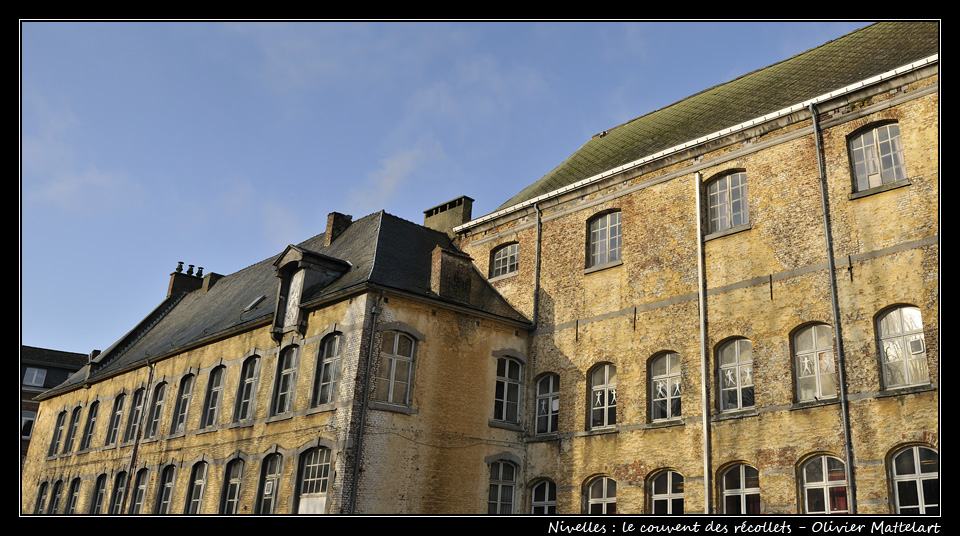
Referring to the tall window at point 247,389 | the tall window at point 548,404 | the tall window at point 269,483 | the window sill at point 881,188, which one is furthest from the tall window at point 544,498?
the window sill at point 881,188

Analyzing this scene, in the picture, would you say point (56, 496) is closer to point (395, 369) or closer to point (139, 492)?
point (139, 492)

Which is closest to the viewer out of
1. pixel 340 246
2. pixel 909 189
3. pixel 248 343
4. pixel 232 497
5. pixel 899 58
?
pixel 909 189

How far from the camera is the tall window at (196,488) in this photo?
20.6 meters

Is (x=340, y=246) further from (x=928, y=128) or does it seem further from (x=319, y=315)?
(x=928, y=128)

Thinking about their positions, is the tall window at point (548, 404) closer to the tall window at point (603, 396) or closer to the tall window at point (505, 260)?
the tall window at point (603, 396)

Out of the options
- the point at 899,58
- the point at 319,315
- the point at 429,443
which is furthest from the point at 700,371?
the point at 319,315

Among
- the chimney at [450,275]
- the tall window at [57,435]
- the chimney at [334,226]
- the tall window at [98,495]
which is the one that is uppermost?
the chimney at [334,226]

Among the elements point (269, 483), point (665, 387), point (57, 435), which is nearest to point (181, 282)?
point (57, 435)

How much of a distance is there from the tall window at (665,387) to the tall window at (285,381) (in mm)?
8430

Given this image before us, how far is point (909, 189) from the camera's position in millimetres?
13969

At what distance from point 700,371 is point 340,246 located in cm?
1191

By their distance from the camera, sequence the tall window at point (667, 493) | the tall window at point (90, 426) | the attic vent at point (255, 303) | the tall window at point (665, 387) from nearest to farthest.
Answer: the tall window at point (667, 493), the tall window at point (665, 387), the attic vent at point (255, 303), the tall window at point (90, 426)

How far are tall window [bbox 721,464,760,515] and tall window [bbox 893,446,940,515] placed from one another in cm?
248

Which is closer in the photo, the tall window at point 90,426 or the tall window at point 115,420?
the tall window at point 115,420
